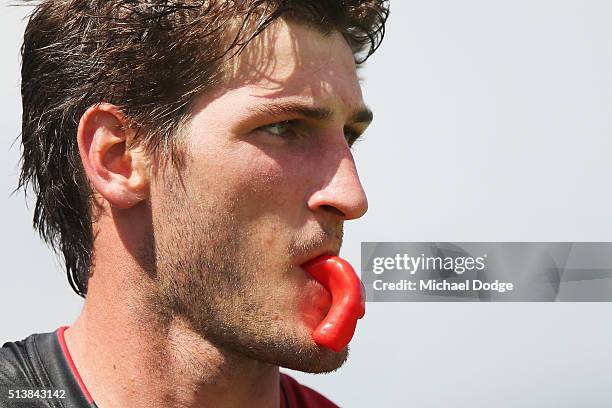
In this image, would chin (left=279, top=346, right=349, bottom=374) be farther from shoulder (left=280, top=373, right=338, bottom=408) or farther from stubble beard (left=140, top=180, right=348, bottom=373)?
shoulder (left=280, top=373, right=338, bottom=408)

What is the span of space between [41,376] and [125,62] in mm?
1161

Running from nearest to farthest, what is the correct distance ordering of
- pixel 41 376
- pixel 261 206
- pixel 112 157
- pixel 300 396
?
pixel 261 206, pixel 112 157, pixel 41 376, pixel 300 396

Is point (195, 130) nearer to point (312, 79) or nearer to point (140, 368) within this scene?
point (312, 79)

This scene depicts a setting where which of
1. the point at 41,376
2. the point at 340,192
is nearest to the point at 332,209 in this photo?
the point at 340,192

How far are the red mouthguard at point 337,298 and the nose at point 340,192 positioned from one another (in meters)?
0.17

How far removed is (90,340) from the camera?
309cm

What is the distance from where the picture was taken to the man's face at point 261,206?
2.77 meters

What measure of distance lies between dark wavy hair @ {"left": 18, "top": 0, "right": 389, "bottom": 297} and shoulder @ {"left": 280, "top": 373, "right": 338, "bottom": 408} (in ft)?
3.03

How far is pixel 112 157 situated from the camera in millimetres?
2922

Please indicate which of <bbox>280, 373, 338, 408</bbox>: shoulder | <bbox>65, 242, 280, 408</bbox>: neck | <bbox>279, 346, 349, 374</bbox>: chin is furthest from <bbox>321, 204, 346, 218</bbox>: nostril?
<bbox>280, 373, 338, 408</bbox>: shoulder

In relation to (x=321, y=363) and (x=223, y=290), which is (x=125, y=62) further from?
(x=321, y=363)

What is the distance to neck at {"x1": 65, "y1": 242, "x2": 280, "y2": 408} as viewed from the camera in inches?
115

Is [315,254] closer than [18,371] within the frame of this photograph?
Yes

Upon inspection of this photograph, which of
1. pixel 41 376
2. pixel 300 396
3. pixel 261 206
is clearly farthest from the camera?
pixel 300 396
